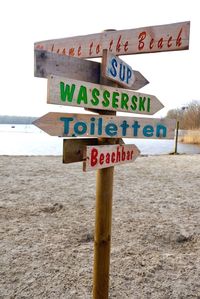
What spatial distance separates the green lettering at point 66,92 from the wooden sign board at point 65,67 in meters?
0.12

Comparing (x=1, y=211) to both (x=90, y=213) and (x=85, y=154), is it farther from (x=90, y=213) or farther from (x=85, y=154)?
(x=85, y=154)

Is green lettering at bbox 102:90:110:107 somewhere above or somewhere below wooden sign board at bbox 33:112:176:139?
above

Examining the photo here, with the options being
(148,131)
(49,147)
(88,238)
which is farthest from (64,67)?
(49,147)

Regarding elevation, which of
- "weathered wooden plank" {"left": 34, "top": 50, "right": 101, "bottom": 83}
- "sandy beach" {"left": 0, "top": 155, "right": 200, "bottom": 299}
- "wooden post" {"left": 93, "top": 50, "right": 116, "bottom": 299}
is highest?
"weathered wooden plank" {"left": 34, "top": 50, "right": 101, "bottom": 83}

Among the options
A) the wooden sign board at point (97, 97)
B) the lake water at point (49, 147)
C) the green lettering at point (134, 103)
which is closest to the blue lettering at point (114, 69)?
the wooden sign board at point (97, 97)

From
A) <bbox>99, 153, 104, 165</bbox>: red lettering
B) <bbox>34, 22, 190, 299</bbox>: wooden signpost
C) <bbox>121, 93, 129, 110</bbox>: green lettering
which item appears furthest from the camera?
<bbox>121, 93, 129, 110</bbox>: green lettering

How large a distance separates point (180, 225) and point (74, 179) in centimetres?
320

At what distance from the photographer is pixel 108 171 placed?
6.44 feet

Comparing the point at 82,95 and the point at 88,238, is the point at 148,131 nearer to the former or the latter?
the point at 82,95

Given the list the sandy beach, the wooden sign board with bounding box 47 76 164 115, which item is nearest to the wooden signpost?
the wooden sign board with bounding box 47 76 164 115

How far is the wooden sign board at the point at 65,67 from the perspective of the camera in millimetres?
1620

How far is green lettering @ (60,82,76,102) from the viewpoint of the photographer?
5.23ft

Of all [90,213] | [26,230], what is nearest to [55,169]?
[90,213]

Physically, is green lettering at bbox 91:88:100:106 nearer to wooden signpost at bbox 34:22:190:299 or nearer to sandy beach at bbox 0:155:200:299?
wooden signpost at bbox 34:22:190:299
